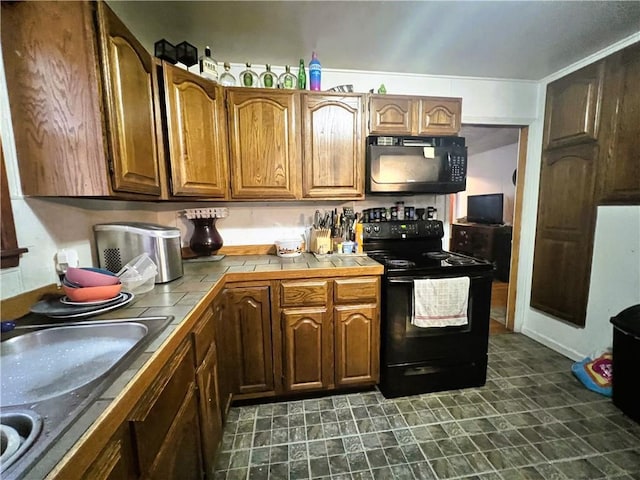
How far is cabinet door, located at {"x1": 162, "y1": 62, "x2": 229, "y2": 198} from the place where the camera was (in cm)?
152

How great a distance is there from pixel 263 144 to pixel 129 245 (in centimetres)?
100

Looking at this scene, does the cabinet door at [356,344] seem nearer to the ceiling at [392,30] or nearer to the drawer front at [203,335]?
the drawer front at [203,335]

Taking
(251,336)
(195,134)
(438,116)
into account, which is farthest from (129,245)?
(438,116)

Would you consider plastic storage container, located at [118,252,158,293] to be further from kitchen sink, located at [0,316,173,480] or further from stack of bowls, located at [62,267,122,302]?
kitchen sink, located at [0,316,173,480]

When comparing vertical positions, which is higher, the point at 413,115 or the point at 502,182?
the point at 413,115

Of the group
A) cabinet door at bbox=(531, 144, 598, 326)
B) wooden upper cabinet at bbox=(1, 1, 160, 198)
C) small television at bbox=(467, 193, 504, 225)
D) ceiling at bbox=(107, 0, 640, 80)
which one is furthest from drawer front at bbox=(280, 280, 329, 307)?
small television at bbox=(467, 193, 504, 225)

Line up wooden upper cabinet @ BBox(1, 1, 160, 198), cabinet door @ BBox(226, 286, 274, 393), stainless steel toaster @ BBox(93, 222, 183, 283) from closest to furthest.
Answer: wooden upper cabinet @ BBox(1, 1, 160, 198) < stainless steel toaster @ BBox(93, 222, 183, 283) < cabinet door @ BBox(226, 286, 274, 393)

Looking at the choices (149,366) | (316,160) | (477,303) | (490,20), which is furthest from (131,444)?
(490,20)

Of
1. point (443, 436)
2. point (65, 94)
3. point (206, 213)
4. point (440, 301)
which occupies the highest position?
point (65, 94)

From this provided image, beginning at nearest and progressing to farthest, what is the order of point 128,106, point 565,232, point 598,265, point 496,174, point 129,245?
point 128,106 < point 129,245 < point 598,265 < point 565,232 < point 496,174

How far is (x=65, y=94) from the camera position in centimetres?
99

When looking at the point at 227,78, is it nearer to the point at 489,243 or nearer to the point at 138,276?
the point at 138,276

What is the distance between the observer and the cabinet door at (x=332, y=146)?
6.07 feet

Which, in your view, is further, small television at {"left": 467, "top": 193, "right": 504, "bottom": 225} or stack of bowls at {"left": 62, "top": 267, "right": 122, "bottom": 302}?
small television at {"left": 467, "top": 193, "right": 504, "bottom": 225}
